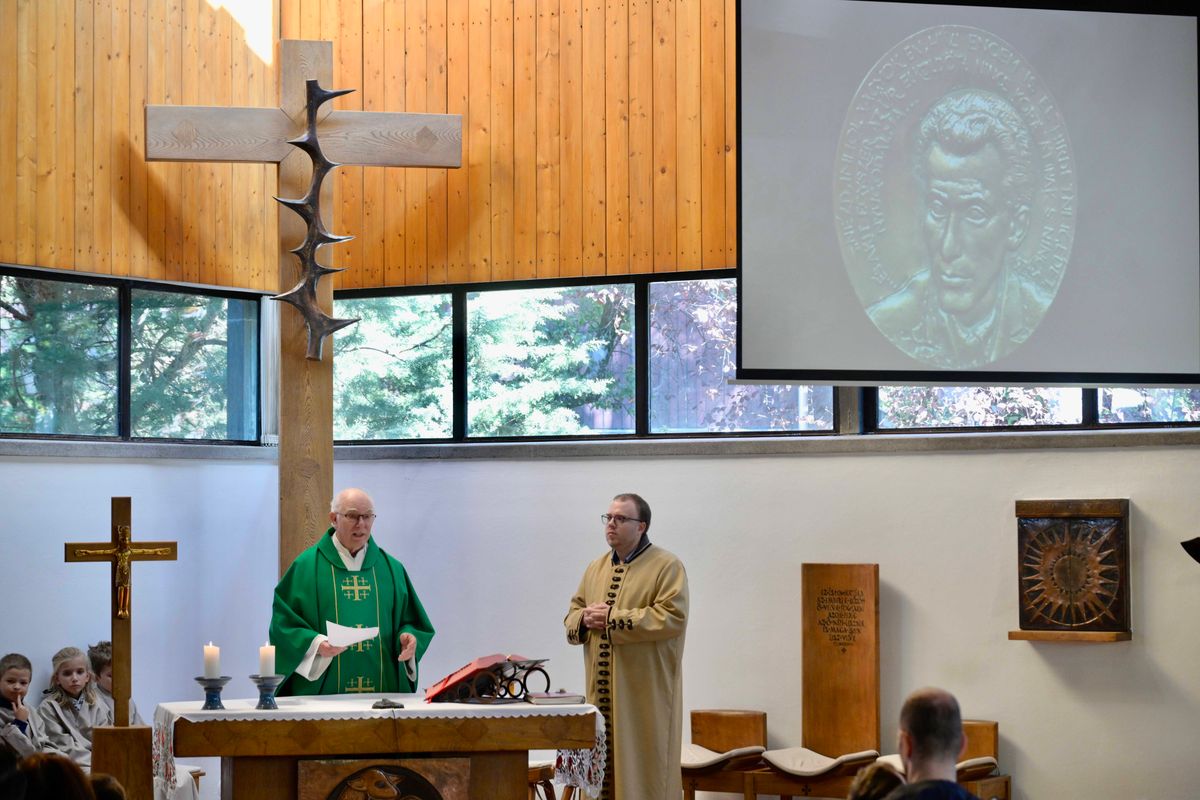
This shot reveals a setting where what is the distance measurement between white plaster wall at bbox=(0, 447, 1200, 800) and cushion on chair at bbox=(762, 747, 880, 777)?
14.0 inches

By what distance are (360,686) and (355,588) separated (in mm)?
417

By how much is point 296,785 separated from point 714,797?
312 centimetres

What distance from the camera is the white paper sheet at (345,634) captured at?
230 inches

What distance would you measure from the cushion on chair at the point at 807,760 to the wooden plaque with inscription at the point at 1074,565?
3.35 feet

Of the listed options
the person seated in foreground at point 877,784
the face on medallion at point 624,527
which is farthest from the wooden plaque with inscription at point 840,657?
the person seated in foreground at point 877,784

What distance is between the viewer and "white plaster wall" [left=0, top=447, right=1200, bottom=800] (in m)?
7.08

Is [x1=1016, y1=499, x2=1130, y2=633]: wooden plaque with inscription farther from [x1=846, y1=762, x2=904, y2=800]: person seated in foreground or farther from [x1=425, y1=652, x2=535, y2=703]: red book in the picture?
[x1=846, y1=762, x2=904, y2=800]: person seated in foreground

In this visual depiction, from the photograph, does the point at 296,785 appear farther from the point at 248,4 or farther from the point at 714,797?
the point at 248,4

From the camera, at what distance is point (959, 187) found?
751cm

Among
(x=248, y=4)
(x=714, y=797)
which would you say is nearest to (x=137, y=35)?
(x=248, y=4)

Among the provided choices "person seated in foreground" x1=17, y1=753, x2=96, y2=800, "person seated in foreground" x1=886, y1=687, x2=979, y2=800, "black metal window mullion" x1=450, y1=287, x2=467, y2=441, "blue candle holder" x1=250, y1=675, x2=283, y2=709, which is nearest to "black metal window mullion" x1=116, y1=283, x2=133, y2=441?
"black metal window mullion" x1=450, y1=287, x2=467, y2=441

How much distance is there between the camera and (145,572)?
805 centimetres

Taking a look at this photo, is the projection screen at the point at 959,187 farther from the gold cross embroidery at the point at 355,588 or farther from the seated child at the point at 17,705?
the seated child at the point at 17,705

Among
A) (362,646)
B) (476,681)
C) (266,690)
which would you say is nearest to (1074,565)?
(476,681)
